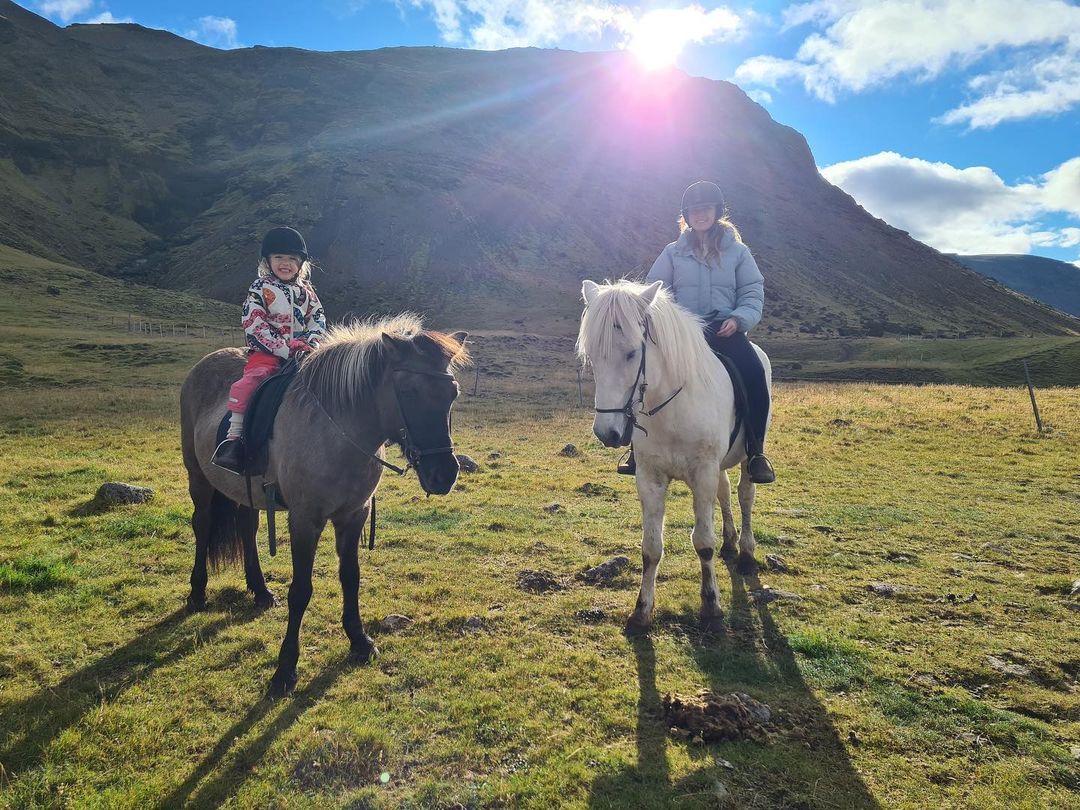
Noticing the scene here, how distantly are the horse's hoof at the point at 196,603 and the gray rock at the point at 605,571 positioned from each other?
14.4ft

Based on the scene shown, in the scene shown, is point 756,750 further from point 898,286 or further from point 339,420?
point 898,286

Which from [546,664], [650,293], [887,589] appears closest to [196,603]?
[546,664]

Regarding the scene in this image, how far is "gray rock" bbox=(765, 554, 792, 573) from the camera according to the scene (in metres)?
7.19

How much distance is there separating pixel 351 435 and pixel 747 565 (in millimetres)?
5336

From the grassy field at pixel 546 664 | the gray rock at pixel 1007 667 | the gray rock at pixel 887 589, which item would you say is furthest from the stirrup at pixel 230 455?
the gray rock at pixel 887 589

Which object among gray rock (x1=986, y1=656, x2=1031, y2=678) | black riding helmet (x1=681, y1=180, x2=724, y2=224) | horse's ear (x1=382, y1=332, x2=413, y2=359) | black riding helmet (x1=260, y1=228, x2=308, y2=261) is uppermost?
black riding helmet (x1=681, y1=180, x2=724, y2=224)

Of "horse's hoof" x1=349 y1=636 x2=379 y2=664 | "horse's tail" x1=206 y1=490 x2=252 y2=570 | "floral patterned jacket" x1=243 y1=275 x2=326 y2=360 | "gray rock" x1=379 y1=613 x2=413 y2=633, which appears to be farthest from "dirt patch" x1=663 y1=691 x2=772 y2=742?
"horse's tail" x1=206 y1=490 x2=252 y2=570

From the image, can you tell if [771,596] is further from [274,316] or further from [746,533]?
[274,316]

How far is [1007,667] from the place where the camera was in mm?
4676

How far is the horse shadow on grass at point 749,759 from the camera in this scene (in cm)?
332

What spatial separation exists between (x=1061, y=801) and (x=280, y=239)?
286 inches

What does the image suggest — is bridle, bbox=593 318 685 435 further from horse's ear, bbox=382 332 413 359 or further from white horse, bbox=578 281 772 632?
horse's ear, bbox=382 332 413 359

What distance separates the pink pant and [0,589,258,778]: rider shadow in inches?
93.8

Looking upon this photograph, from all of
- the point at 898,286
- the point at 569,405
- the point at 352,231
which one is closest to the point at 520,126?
the point at 352,231
